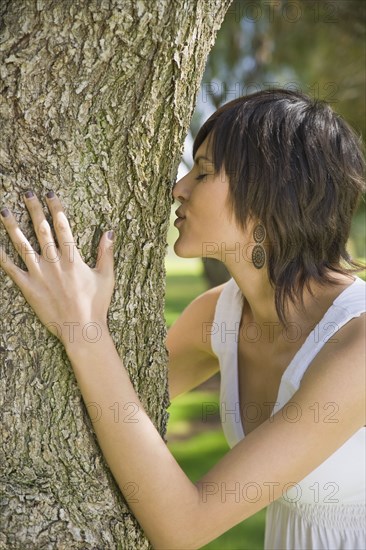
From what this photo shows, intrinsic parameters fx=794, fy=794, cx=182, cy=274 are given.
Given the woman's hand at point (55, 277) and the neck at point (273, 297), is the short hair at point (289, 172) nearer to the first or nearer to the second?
the neck at point (273, 297)

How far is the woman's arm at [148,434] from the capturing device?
148 cm

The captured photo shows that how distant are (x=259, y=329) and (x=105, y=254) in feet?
2.47

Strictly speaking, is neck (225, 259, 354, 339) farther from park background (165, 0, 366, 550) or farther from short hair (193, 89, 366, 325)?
park background (165, 0, 366, 550)

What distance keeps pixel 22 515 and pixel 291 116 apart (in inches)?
41.9

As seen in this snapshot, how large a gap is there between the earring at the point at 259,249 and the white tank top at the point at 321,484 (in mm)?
210

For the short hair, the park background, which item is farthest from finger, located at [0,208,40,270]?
the park background

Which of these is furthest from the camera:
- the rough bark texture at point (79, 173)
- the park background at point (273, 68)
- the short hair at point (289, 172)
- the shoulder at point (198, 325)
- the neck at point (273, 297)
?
the park background at point (273, 68)

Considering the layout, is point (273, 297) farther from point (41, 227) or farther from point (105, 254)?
point (41, 227)

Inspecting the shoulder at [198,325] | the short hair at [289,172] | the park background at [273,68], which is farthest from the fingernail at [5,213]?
the park background at [273,68]

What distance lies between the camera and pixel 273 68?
4.77 m

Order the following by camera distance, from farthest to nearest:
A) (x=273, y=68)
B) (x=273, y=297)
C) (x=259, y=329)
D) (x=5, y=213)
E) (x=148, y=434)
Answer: (x=273, y=68)
(x=259, y=329)
(x=273, y=297)
(x=148, y=434)
(x=5, y=213)

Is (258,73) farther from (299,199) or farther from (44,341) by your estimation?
(44,341)

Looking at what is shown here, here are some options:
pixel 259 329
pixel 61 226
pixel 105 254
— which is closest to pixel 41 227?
pixel 61 226

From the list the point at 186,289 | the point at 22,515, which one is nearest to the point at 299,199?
the point at 22,515
